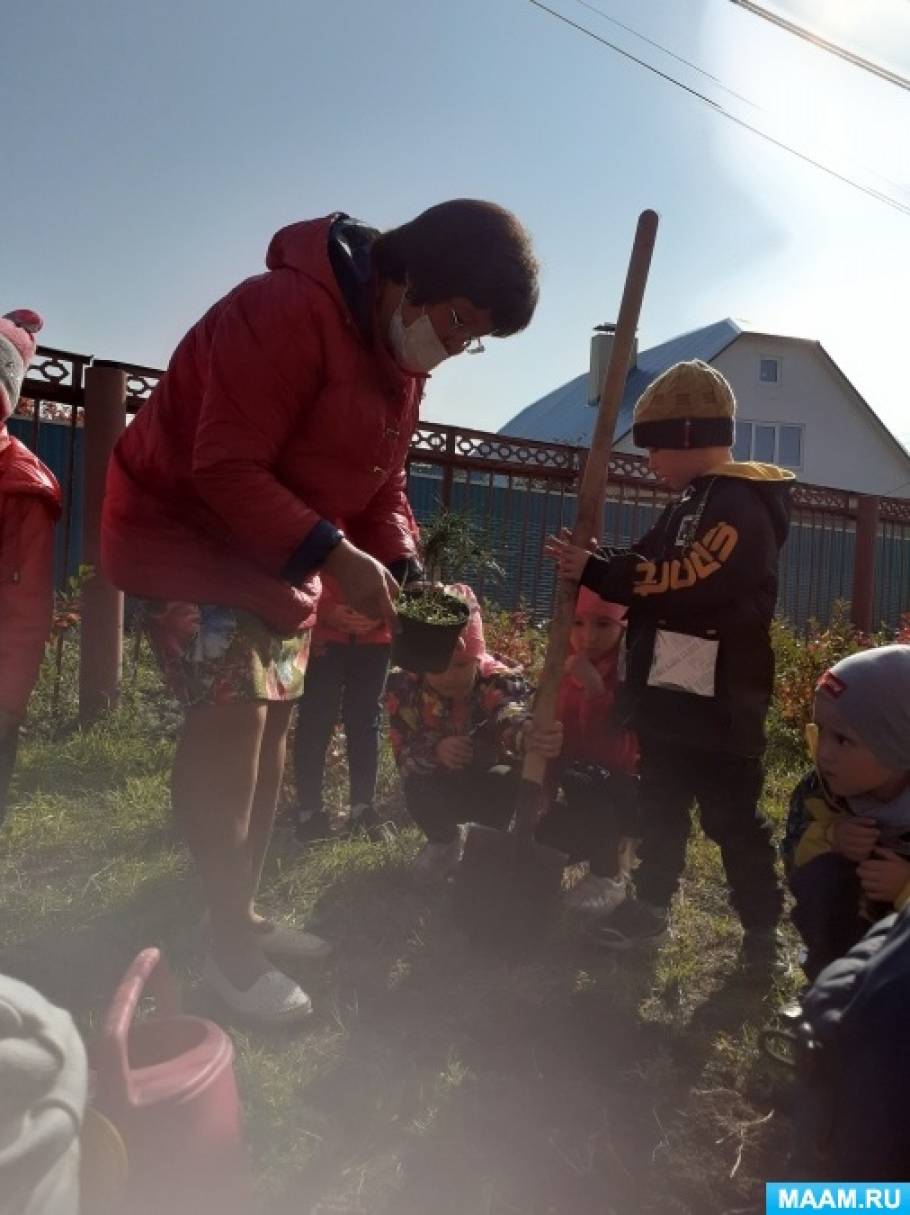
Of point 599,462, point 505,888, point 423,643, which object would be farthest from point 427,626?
point 505,888

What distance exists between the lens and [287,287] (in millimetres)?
2127

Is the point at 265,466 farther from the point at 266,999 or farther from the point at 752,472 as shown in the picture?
the point at 752,472

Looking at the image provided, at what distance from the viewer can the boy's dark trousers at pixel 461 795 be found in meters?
3.38

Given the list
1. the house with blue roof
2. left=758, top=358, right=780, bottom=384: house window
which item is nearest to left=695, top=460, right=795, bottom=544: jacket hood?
the house with blue roof

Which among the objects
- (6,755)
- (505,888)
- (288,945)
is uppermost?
(6,755)

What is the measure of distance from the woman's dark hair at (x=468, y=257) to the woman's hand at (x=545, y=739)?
48.9 inches

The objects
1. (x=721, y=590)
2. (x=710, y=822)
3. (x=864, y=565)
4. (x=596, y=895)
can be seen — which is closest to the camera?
(x=721, y=590)

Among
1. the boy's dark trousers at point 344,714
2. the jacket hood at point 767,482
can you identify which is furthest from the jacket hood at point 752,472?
the boy's dark trousers at point 344,714

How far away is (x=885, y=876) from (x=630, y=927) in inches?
40.1

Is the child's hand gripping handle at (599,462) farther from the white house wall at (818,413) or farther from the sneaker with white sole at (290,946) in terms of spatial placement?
the white house wall at (818,413)

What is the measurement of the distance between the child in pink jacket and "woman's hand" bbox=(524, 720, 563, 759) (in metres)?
1.38

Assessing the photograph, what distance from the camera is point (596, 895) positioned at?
10.5ft

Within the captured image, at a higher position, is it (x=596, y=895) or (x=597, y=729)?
(x=597, y=729)

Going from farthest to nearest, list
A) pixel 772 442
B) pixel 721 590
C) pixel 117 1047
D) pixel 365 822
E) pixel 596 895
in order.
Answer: pixel 772 442, pixel 365 822, pixel 596 895, pixel 721 590, pixel 117 1047
